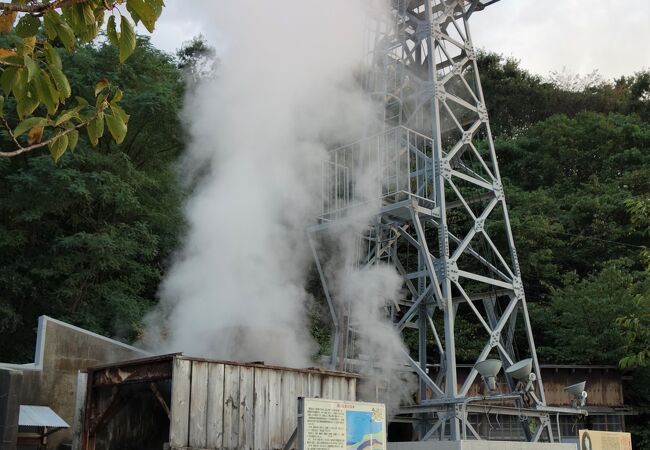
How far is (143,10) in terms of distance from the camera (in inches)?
139

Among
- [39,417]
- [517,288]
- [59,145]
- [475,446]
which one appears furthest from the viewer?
[517,288]

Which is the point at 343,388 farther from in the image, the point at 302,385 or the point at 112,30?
the point at 112,30

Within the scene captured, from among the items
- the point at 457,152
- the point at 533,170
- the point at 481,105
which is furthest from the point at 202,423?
the point at 533,170

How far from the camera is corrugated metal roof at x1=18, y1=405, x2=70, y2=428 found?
41.8ft

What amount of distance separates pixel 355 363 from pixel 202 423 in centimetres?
499

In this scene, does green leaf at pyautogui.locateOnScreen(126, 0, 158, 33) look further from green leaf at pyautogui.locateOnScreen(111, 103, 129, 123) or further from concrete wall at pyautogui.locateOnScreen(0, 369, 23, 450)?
concrete wall at pyautogui.locateOnScreen(0, 369, 23, 450)

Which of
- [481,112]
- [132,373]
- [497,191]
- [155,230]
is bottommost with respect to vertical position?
[132,373]

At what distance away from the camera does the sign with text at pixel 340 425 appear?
316 inches

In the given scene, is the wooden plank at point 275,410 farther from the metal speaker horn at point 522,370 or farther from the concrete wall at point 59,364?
the concrete wall at point 59,364

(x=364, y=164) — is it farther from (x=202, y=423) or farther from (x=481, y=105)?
(x=202, y=423)

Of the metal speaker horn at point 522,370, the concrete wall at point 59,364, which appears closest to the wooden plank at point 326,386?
the metal speaker horn at point 522,370

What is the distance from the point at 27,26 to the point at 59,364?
11982mm

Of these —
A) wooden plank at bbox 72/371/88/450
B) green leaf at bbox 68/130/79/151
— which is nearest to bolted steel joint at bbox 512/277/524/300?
wooden plank at bbox 72/371/88/450

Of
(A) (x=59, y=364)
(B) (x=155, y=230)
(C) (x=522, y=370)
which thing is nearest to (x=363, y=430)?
(C) (x=522, y=370)
